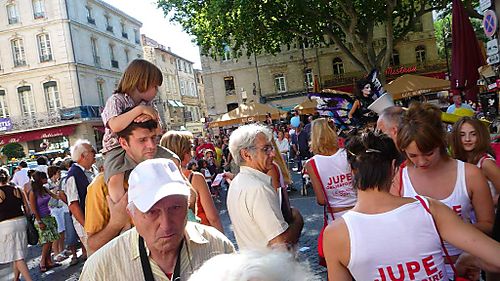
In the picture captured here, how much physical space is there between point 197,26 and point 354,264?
2025 centimetres

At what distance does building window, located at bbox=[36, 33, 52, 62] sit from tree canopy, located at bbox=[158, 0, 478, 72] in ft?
66.3

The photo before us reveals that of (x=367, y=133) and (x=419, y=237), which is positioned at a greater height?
(x=367, y=133)

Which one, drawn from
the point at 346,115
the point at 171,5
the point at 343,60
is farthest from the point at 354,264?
the point at 343,60

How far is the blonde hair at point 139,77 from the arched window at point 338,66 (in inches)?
1398

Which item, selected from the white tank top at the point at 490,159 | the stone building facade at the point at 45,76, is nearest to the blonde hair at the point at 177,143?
the white tank top at the point at 490,159

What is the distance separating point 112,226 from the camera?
91.5 inches

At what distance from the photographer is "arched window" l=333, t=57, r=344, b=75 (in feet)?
121

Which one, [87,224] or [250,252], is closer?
[250,252]

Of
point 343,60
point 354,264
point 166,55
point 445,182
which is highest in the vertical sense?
point 166,55

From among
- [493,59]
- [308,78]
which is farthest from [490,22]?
[308,78]

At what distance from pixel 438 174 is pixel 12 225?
5763 mm

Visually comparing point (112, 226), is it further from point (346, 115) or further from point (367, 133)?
point (346, 115)

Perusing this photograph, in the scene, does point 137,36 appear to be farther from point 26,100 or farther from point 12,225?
point 12,225

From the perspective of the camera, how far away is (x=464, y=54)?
6020mm
